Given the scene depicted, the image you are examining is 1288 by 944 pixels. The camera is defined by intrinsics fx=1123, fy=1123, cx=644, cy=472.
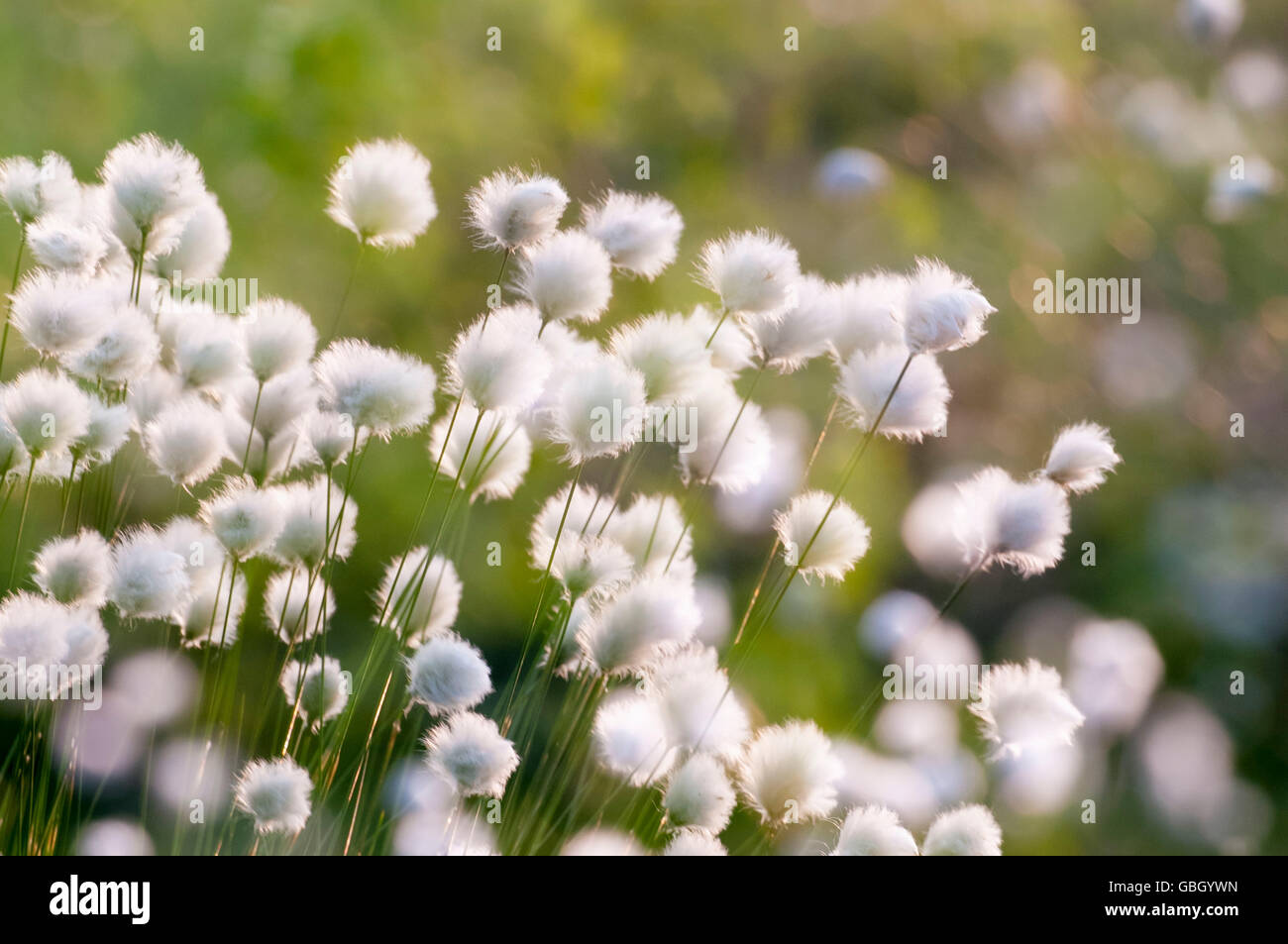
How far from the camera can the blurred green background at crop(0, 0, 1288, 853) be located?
159cm

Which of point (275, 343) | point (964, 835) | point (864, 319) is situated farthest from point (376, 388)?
point (964, 835)

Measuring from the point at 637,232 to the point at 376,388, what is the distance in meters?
0.18

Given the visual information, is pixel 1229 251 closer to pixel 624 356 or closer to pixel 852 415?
pixel 852 415

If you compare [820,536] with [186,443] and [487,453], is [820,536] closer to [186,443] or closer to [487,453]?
[487,453]

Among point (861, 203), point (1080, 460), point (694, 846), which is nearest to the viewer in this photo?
point (694, 846)

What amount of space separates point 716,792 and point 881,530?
1.38 meters

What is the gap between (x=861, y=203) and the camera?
1896mm

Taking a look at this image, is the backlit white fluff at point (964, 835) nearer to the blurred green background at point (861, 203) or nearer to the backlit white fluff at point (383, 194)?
the backlit white fluff at point (383, 194)

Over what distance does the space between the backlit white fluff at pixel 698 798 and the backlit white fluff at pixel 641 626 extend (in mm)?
57

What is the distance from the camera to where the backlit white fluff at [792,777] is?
1.82ft

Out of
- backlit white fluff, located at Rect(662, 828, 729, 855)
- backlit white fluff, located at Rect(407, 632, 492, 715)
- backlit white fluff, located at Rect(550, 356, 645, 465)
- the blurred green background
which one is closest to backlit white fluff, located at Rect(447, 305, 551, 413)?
backlit white fluff, located at Rect(550, 356, 645, 465)

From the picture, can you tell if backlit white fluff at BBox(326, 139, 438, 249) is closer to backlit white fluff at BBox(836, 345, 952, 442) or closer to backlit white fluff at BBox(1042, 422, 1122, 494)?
backlit white fluff at BBox(836, 345, 952, 442)

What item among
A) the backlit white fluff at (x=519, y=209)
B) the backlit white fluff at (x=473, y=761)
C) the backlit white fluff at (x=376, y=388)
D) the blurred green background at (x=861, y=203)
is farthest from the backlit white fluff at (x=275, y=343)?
the blurred green background at (x=861, y=203)
